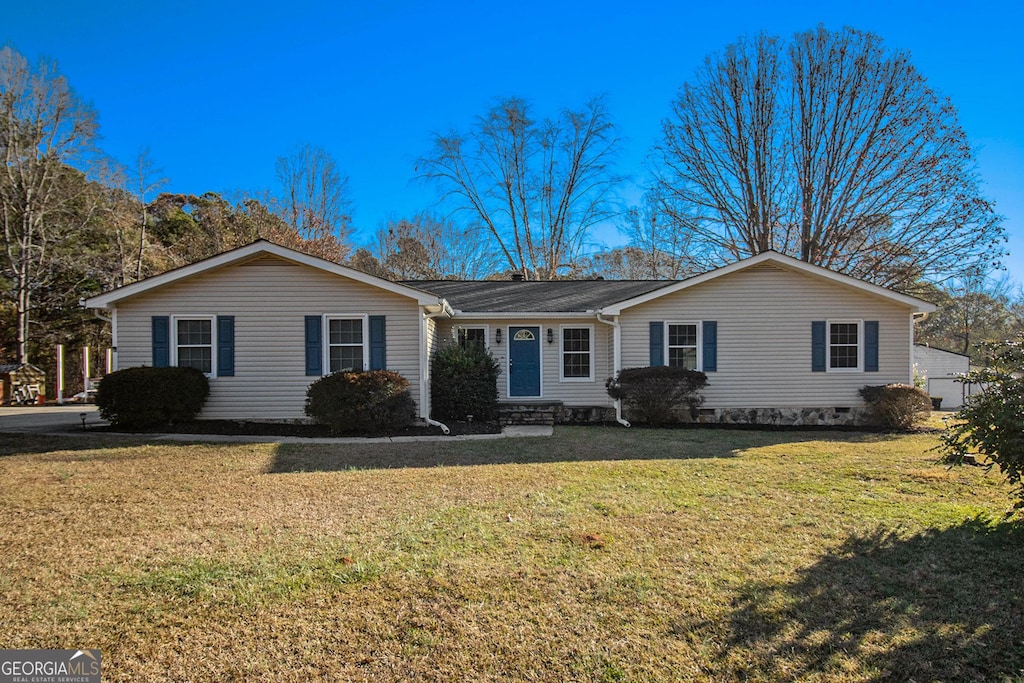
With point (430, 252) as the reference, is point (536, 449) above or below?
below

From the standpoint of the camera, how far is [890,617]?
355 cm

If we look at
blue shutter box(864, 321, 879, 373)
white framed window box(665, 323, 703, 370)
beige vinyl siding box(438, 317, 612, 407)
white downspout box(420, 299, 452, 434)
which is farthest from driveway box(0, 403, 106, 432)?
blue shutter box(864, 321, 879, 373)

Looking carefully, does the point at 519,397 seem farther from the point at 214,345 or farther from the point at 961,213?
the point at 961,213

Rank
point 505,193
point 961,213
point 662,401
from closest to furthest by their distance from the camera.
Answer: point 662,401 < point 961,213 < point 505,193

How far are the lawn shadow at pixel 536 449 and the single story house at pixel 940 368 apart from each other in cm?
1345

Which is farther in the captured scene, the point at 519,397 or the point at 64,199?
the point at 64,199

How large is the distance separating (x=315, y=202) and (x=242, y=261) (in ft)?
68.6

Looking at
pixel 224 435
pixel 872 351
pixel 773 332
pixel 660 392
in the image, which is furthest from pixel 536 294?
pixel 224 435

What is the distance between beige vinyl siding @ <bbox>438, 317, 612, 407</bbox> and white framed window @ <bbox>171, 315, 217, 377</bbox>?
5.07 meters

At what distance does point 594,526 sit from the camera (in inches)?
209

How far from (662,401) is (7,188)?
24994 mm

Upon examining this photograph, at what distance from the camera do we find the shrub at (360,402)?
10891 millimetres

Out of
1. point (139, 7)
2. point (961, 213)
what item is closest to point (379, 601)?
point (139, 7)

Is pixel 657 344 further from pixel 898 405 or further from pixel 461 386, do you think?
pixel 898 405
